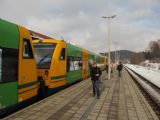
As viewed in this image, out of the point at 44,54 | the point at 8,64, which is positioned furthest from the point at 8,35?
the point at 44,54

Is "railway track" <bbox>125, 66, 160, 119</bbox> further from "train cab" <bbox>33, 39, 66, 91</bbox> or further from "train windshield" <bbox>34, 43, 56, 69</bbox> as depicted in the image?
"train windshield" <bbox>34, 43, 56, 69</bbox>

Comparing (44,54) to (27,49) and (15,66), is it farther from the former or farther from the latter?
(15,66)

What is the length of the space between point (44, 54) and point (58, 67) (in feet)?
3.35

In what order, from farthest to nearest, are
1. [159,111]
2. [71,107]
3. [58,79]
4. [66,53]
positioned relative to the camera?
[66,53] → [58,79] → [159,111] → [71,107]

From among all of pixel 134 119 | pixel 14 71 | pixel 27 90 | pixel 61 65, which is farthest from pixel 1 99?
pixel 61 65

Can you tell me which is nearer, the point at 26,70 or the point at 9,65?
the point at 9,65

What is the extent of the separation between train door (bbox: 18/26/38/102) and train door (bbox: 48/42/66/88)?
136 inches

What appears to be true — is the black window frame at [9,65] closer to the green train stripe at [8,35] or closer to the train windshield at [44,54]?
the green train stripe at [8,35]

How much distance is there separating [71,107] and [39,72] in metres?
4.04

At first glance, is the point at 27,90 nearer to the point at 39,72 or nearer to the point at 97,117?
the point at 97,117

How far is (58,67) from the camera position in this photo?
1593 centimetres

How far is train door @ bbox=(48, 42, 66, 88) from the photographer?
15141mm

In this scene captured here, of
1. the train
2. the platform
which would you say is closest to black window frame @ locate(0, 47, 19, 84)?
the train

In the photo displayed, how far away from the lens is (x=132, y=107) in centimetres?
1162
